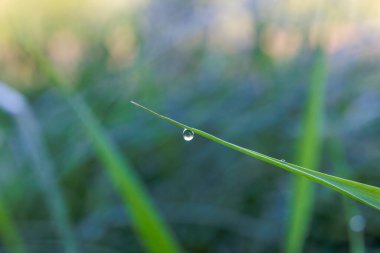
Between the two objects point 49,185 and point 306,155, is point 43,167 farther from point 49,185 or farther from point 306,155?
point 306,155

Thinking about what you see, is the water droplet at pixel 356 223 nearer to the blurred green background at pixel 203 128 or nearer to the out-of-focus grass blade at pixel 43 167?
the blurred green background at pixel 203 128

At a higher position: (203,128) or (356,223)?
(203,128)

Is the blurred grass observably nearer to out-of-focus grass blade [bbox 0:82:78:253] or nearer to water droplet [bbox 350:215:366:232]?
out-of-focus grass blade [bbox 0:82:78:253]

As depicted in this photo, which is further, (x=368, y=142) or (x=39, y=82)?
(x=39, y=82)

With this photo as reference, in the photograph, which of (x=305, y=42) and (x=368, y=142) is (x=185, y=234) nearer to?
(x=368, y=142)

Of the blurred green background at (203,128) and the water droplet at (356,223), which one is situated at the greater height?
the blurred green background at (203,128)

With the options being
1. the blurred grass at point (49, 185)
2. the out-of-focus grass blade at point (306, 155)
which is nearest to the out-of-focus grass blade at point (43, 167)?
the blurred grass at point (49, 185)

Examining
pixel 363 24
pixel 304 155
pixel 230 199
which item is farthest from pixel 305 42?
pixel 304 155

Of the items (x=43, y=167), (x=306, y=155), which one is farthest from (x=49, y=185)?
(x=306, y=155)
